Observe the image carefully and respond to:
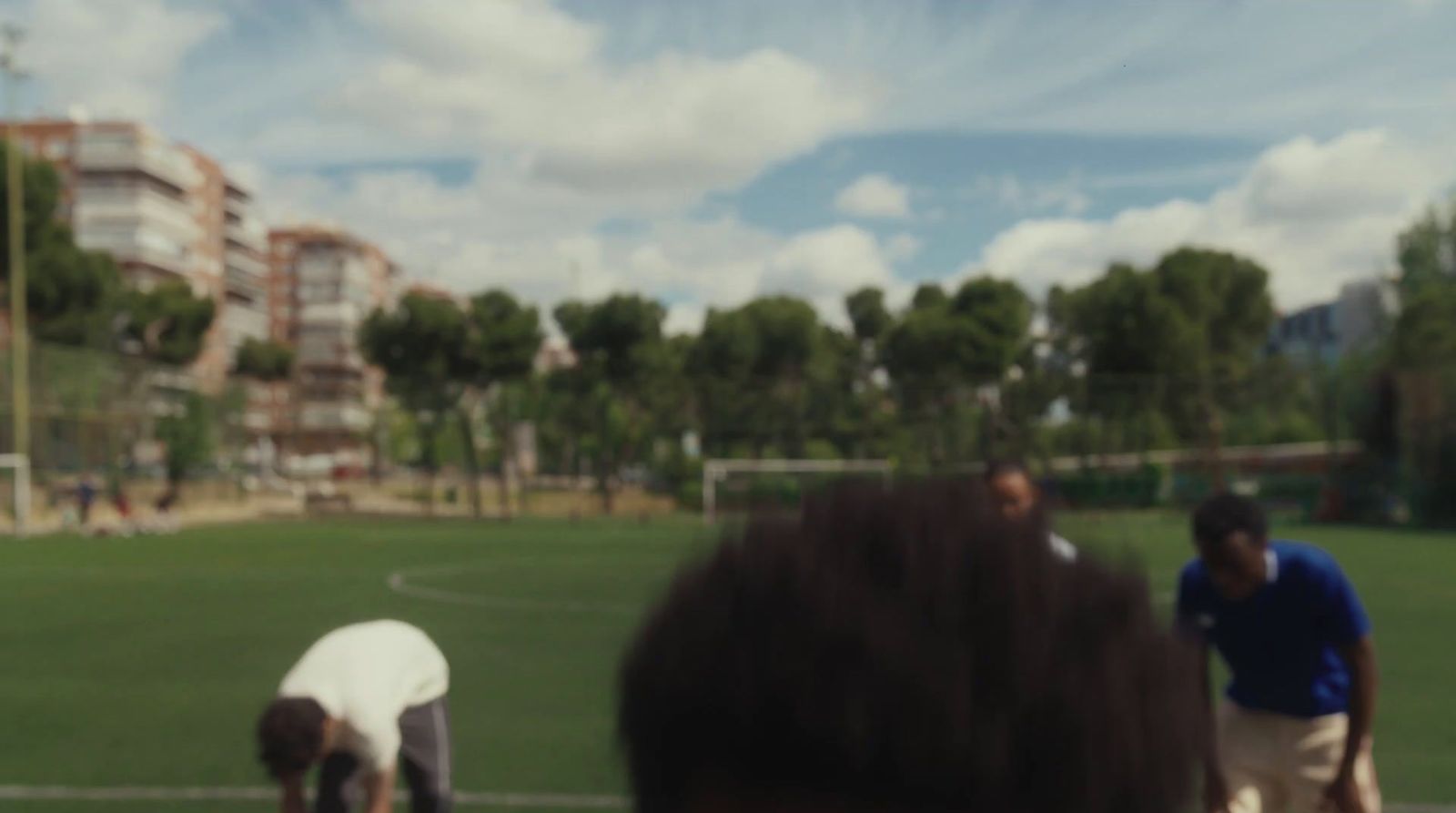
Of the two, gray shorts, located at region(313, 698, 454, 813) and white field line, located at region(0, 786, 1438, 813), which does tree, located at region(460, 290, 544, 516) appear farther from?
gray shorts, located at region(313, 698, 454, 813)

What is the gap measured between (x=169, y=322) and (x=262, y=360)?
1928cm

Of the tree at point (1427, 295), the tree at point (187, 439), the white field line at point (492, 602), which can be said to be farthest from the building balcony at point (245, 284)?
the white field line at point (492, 602)

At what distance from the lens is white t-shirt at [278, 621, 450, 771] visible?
5.04 meters

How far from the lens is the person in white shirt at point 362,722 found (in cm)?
468

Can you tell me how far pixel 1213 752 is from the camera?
91 cm

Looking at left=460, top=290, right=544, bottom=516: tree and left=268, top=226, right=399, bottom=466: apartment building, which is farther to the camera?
left=268, top=226, right=399, bottom=466: apartment building

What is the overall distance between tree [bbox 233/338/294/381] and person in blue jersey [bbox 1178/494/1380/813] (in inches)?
3689

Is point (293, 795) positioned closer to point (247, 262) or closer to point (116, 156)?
point (116, 156)

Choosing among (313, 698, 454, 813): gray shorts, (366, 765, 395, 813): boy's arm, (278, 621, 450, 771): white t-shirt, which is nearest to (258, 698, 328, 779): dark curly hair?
(278, 621, 450, 771): white t-shirt

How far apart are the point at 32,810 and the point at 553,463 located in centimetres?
4303

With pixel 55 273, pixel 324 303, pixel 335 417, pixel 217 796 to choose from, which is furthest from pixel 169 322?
pixel 217 796

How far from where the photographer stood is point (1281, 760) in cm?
504

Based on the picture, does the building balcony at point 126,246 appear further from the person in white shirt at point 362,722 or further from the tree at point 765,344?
the person in white shirt at point 362,722

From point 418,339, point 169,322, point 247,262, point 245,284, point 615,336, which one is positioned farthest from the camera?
point 247,262
